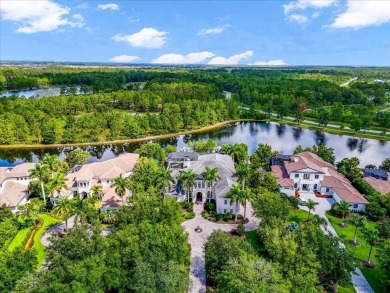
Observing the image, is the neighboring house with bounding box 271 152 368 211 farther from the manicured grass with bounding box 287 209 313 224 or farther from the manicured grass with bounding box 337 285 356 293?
the manicured grass with bounding box 337 285 356 293

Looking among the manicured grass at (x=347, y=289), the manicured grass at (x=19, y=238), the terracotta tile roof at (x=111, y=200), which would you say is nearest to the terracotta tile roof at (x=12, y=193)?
the manicured grass at (x=19, y=238)

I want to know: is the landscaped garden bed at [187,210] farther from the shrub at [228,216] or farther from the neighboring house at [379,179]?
the neighboring house at [379,179]

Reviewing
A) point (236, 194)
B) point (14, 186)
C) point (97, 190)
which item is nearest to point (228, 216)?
point (236, 194)

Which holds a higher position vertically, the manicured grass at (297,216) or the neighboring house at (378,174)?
the neighboring house at (378,174)

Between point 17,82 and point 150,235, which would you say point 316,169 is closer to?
point 150,235

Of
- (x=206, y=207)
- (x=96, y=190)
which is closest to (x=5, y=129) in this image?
(x=96, y=190)

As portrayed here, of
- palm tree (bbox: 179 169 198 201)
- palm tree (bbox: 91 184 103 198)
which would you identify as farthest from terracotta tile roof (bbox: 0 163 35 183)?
palm tree (bbox: 179 169 198 201)
